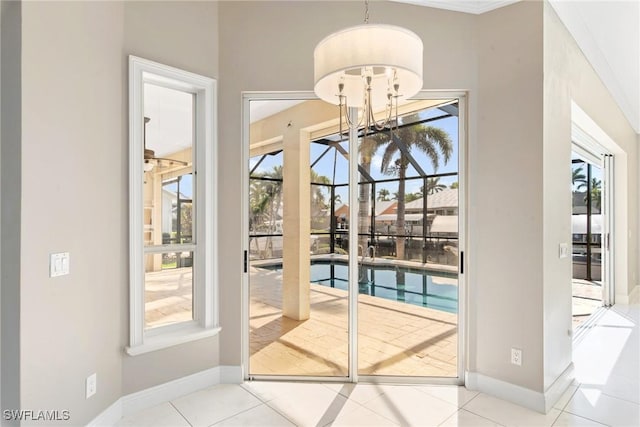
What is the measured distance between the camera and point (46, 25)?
1.88 m

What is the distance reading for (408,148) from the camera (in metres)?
2.98

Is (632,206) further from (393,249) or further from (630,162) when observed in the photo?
(393,249)

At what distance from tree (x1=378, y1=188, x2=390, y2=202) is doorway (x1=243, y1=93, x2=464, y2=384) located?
0.02 metres

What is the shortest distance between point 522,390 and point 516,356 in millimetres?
238

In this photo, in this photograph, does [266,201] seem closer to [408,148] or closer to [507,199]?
[408,148]

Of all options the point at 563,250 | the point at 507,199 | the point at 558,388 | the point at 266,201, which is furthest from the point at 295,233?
the point at 558,388

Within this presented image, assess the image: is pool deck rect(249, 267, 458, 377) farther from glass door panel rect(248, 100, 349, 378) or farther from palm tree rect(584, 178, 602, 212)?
palm tree rect(584, 178, 602, 212)

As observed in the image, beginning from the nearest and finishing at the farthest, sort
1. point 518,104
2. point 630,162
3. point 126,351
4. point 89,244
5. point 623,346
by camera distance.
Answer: point 89,244 → point 126,351 → point 518,104 → point 623,346 → point 630,162

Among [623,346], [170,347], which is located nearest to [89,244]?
[170,347]

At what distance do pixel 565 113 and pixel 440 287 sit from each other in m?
1.79

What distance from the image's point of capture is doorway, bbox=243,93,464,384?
2.96 meters

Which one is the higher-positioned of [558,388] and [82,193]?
[82,193]

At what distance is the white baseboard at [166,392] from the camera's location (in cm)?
233

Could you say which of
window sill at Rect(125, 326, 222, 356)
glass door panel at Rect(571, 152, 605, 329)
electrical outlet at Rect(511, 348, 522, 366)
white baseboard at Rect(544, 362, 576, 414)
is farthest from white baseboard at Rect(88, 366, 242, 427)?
glass door panel at Rect(571, 152, 605, 329)
